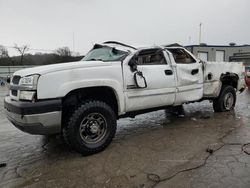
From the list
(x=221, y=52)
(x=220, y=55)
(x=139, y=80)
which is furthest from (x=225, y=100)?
(x=221, y=52)

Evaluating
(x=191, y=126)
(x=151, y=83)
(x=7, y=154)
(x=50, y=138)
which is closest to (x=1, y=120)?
(x=50, y=138)

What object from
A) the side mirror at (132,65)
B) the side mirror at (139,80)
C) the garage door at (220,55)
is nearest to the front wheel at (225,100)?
the side mirror at (139,80)

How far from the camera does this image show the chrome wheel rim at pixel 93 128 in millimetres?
4293

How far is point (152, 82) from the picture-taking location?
16.8 feet

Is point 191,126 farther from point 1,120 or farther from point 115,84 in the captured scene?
point 1,120

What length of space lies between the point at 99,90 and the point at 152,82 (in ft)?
3.70

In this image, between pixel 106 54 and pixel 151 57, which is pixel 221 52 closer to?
pixel 151 57

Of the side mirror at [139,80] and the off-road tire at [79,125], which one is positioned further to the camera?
the side mirror at [139,80]

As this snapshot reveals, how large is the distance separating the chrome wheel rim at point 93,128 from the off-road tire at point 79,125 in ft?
0.16

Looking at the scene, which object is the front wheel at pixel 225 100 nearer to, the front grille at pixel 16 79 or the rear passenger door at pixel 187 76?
the rear passenger door at pixel 187 76

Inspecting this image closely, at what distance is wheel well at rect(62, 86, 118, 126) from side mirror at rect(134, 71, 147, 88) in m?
0.50

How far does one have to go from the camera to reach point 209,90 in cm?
664

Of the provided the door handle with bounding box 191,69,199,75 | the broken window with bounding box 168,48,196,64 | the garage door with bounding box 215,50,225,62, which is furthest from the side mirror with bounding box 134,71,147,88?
the garage door with bounding box 215,50,225,62

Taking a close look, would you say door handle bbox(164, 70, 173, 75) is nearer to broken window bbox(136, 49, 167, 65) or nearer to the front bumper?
broken window bbox(136, 49, 167, 65)
